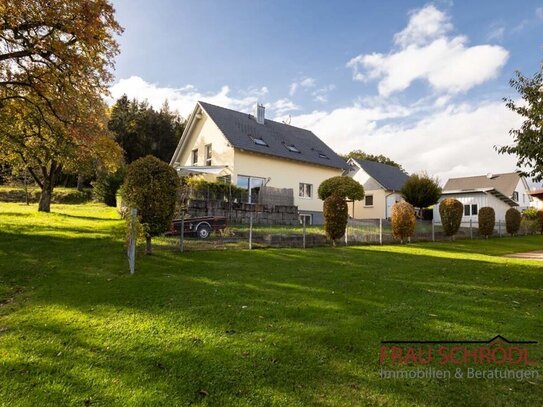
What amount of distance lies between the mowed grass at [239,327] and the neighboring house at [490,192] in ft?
89.4

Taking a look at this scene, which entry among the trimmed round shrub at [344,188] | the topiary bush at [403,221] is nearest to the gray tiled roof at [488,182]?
the trimmed round shrub at [344,188]

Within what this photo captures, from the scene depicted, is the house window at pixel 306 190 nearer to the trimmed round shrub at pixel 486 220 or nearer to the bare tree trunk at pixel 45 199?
the trimmed round shrub at pixel 486 220

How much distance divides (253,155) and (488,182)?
3549 centimetres

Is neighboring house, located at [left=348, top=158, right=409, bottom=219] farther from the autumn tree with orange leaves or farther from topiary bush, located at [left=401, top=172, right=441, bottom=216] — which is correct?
the autumn tree with orange leaves

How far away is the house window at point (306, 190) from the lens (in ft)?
92.0

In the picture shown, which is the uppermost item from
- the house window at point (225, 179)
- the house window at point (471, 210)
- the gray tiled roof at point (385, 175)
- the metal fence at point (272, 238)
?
the gray tiled roof at point (385, 175)

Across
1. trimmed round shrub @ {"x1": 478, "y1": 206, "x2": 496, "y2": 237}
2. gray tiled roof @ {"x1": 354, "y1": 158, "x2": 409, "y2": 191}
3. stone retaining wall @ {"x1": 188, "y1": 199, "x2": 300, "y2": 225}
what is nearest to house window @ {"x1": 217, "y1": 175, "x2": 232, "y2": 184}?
stone retaining wall @ {"x1": 188, "y1": 199, "x2": 300, "y2": 225}

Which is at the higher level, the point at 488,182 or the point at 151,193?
the point at 488,182

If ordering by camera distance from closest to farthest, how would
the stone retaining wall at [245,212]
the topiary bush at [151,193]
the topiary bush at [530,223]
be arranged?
the topiary bush at [151,193] → the stone retaining wall at [245,212] → the topiary bush at [530,223]

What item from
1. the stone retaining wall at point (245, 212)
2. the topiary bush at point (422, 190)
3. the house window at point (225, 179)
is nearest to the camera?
the stone retaining wall at point (245, 212)

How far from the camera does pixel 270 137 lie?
2841 cm

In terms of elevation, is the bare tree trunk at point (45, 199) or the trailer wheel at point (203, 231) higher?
the bare tree trunk at point (45, 199)

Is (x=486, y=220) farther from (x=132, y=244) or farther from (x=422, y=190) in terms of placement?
(x=132, y=244)
